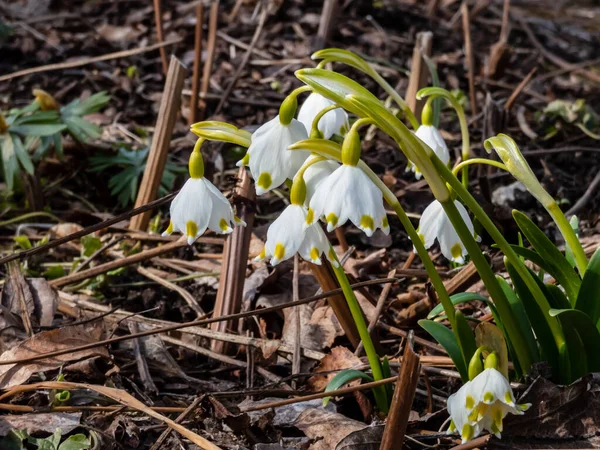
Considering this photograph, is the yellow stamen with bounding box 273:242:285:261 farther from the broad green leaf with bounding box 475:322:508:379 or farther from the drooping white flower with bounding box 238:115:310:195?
the broad green leaf with bounding box 475:322:508:379

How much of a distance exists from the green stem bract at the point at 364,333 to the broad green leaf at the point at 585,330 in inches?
14.2

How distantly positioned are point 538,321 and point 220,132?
0.71 m

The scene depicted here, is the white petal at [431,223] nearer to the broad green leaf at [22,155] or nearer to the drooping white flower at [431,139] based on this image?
the drooping white flower at [431,139]

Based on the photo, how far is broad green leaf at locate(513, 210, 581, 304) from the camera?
148cm

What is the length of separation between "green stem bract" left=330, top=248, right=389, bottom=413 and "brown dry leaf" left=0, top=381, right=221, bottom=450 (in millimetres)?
346

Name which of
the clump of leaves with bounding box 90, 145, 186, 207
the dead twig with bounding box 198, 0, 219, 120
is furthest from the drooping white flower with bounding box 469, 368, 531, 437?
the dead twig with bounding box 198, 0, 219, 120

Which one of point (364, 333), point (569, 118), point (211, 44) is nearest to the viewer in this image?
point (364, 333)

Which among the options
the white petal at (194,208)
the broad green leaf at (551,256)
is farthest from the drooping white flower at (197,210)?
the broad green leaf at (551,256)

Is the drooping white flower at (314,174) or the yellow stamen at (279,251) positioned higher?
the drooping white flower at (314,174)

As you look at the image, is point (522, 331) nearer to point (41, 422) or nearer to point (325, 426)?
point (325, 426)

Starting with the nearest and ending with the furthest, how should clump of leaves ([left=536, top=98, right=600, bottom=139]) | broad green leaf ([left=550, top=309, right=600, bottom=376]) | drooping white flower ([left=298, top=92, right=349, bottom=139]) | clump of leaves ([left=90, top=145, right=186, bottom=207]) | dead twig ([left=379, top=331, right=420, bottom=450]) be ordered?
dead twig ([left=379, top=331, right=420, bottom=450]), broad green leaf ([left=550, top=309, right=600, bottom=376]), drooping white flower ([left=298, top=92, right=349, bottom=139]), clump of leaves ([left=90, top=145, right=186, bottom=207]), clump of leaves ([left=536, top=98, right=600, bottom=139])

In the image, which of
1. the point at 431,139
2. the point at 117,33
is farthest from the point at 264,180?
the point at 117,33

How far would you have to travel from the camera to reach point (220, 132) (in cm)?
144

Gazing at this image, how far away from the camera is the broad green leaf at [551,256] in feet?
4.87
